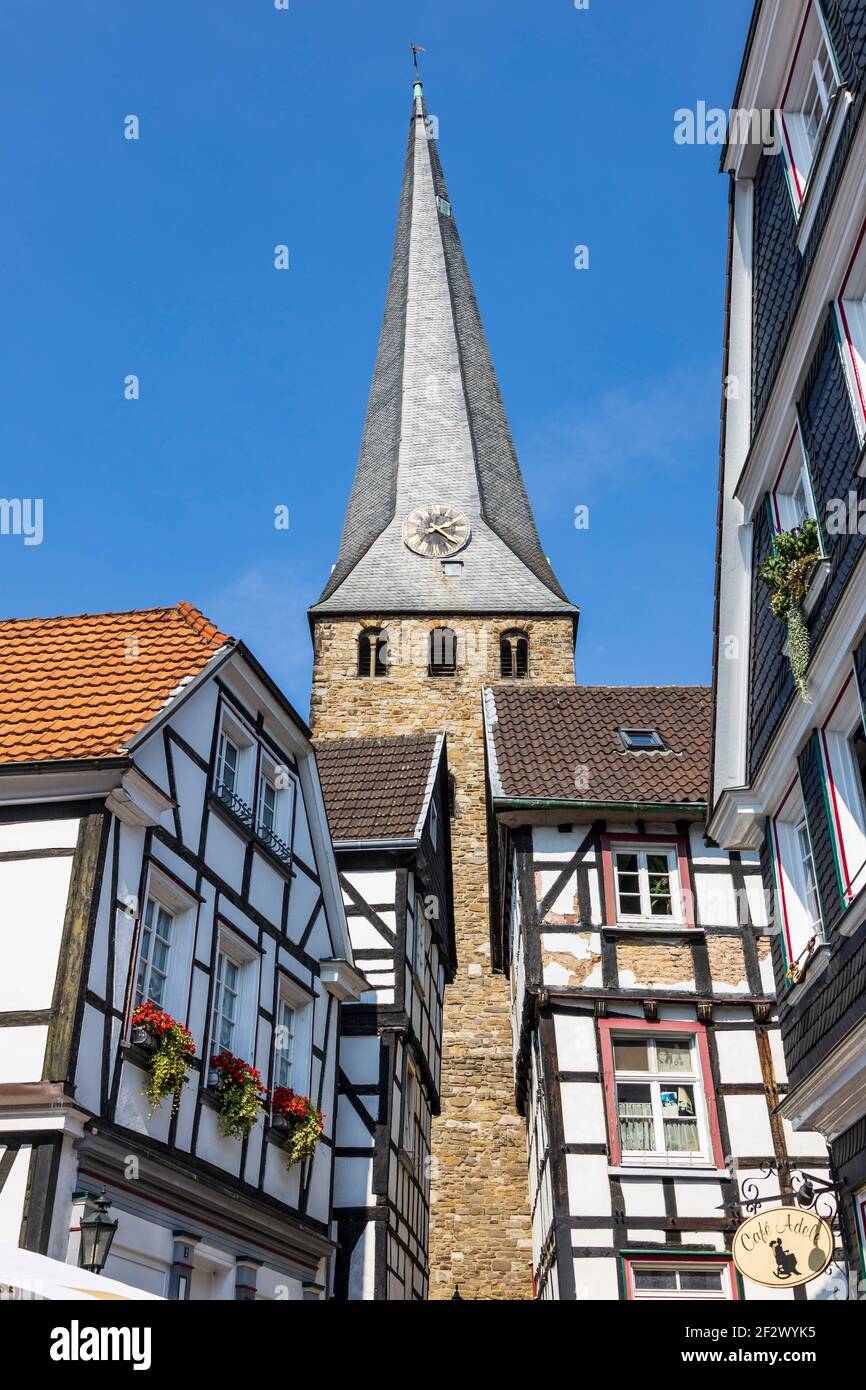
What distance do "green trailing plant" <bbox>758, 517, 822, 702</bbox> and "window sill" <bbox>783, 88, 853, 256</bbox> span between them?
73.6 inches

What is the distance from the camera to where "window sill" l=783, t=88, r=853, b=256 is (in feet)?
26.7

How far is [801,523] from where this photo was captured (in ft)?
31.4

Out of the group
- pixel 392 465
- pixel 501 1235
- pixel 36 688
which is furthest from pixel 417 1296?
pixel 392 465

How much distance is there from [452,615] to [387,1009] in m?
26.8

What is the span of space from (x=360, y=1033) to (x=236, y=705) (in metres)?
4.84

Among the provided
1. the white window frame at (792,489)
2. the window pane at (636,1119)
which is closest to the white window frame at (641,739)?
the window pane at (636,1119)

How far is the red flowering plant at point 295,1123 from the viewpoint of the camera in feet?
39.5

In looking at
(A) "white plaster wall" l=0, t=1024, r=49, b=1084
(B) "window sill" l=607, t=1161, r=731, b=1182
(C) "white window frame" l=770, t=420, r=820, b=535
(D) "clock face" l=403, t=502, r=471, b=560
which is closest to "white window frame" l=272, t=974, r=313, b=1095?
(B) "window sill" l=607, t=1161, r=731, b=1182

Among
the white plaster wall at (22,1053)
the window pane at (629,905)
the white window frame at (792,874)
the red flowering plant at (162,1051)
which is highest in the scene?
the window pane at (629,905)

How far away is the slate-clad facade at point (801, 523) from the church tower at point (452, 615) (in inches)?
731

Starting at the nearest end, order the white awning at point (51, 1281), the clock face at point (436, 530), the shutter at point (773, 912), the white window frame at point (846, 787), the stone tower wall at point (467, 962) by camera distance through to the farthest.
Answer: the white awning at point (51, 1281)
the white window frame at point (846, 787)
the shutter at point (773, 912)
the stone tower wall at point (467, 962)
the clock face at point (436, 530)

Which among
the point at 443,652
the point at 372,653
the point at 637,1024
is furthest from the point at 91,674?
the point at 443,652

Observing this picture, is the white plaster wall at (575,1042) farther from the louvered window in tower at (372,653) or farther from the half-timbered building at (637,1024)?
the louvered window in tower at (372,653)

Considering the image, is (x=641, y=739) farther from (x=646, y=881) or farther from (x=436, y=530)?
(x=436, y=530)
